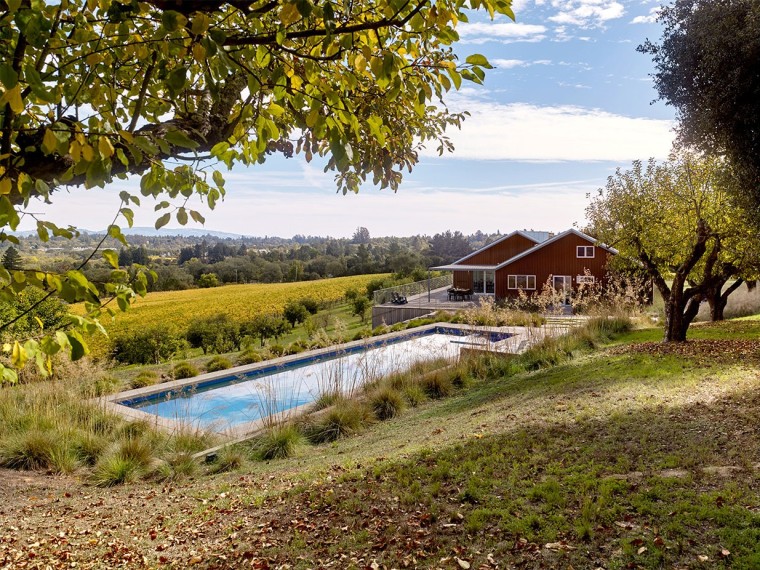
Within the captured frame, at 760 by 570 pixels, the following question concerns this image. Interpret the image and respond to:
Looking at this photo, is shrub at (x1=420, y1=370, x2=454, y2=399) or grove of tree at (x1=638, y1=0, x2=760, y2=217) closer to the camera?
grove of tree at (x1=638, y1=0, x2=760, y2=217)

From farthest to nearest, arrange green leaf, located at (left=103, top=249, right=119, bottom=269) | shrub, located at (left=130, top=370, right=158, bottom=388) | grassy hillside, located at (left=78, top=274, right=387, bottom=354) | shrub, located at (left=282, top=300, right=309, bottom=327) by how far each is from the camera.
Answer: grassy hillside, located at (left=78, top=274, right=387, bottom=354)
shrub, located at (left=282, top=300, right=309, bottom=327)
shrub, located at (left=130, top=370, right=158, bottom=388)
green leaf, located at (left=103, top=249, right=119, bottom=269)

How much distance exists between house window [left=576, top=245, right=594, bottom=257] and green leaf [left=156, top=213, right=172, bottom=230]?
1122 inches

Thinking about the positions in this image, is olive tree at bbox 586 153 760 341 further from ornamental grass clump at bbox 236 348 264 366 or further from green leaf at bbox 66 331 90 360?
green leaf at bbox 66 331 90 360

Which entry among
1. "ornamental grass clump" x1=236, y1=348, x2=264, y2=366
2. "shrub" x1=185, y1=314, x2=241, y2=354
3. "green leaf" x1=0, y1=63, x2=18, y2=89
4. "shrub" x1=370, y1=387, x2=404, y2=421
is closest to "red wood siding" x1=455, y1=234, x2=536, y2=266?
"shrub" x1=185, y1=314, x2=241, y2=354

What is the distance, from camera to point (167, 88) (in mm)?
2223

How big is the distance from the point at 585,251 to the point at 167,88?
1122 inches

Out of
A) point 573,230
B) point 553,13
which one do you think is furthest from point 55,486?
point 573,230

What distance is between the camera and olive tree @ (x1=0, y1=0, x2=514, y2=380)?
5.27 feet

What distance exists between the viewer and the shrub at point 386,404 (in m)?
7.53

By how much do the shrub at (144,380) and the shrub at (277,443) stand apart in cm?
422

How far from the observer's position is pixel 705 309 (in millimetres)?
21094

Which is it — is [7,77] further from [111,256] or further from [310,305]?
[310,305]

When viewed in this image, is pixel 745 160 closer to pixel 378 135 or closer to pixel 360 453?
pixel 360 453

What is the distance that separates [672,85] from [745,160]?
169cm
